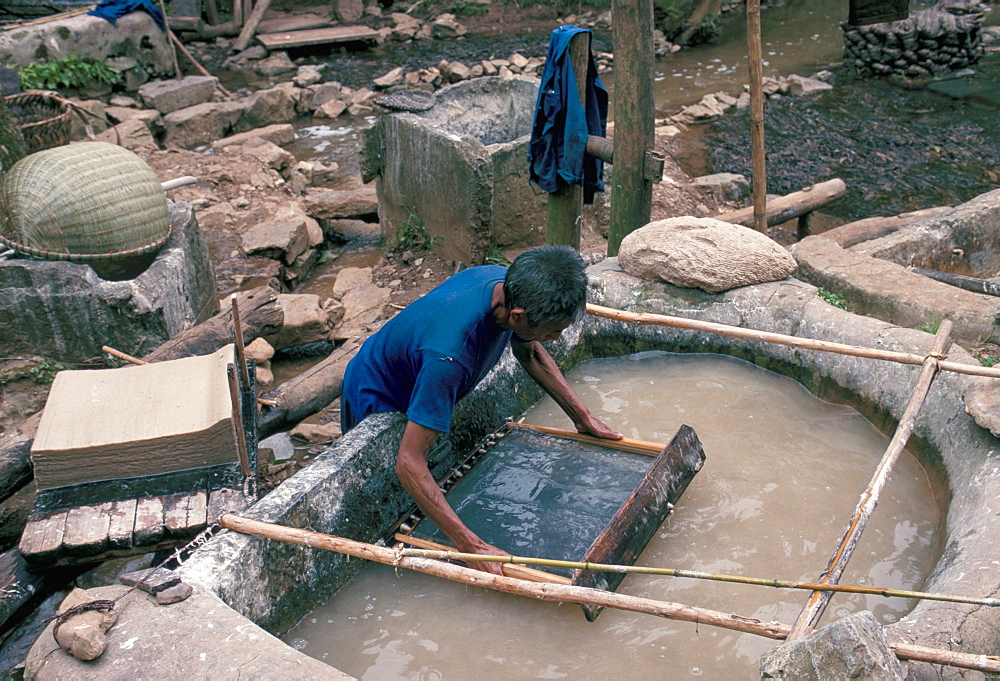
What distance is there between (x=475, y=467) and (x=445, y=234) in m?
3.65

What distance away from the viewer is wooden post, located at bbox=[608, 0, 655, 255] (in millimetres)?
4754

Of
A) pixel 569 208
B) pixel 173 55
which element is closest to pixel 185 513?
pixel 569 208

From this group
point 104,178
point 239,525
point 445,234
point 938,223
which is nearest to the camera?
point 239,525

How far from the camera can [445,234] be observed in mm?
6660

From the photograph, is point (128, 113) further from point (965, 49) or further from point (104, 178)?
point (965, 49)

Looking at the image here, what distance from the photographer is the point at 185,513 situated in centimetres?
287

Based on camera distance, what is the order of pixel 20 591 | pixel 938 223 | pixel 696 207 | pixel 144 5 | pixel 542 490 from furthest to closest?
pixel 144 5, pixel 696 207, pixel 938 223, pixel 542 490, pixel 20 591

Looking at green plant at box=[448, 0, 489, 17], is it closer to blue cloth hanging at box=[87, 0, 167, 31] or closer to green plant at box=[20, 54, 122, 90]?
blue cloth hanging at box=[87, 0, 167, 31]

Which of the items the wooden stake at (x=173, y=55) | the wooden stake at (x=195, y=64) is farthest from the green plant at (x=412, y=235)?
the wooden stake at (x=173, y=55)

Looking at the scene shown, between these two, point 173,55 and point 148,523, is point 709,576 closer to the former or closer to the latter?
point 148,523

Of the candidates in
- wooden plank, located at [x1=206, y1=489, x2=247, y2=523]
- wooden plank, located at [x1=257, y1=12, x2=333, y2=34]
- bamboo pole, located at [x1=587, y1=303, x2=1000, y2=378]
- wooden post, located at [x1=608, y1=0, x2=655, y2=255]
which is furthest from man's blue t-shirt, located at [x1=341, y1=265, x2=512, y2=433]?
wooden plank, located at [x1=257, y1=12, x2=333, y2=34]

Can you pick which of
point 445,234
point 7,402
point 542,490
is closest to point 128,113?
point 445,234

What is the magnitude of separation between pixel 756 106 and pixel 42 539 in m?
4.80

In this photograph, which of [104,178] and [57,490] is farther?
[104,178]
